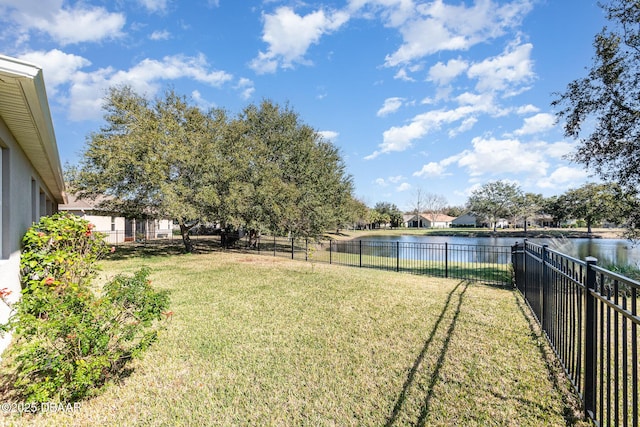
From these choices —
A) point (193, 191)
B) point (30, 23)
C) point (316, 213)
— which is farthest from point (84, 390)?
point (316, 213)

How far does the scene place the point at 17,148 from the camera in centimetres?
479

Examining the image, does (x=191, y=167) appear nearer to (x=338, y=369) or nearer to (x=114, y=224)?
(x=338, y=369)

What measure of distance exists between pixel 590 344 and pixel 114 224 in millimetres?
27900

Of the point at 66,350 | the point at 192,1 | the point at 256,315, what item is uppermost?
the point at 192,1

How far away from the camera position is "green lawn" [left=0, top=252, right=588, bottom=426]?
2723mm

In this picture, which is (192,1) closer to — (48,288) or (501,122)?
(48,288)

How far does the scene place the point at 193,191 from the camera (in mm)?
14344

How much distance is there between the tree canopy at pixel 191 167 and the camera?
1350 cm

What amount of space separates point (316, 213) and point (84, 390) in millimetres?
17733

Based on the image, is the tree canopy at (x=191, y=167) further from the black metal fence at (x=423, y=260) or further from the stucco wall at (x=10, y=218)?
the stucco wall at (x=10, y=218)

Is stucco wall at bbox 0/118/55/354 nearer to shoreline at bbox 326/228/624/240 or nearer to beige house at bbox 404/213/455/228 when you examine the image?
shoreline at bbox 326/228/624/240

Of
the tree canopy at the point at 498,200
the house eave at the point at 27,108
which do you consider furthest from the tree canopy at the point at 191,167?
the tree canopy at the point at 498,200

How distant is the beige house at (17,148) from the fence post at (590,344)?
5.08 meters

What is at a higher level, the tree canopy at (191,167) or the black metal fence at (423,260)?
the tree canopy at (191,167)
